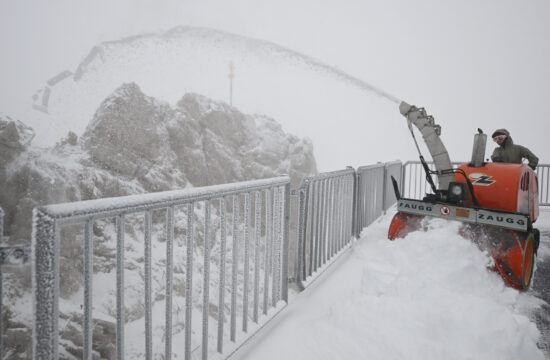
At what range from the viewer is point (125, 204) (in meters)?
1.37

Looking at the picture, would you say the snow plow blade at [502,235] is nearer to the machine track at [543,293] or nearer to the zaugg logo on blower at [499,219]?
the zaugg logo on blower at [499,219]

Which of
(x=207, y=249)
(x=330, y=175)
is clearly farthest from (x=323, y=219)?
(x=207, y=249)

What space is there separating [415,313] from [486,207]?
5.89 feet

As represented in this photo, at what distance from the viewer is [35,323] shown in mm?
1101

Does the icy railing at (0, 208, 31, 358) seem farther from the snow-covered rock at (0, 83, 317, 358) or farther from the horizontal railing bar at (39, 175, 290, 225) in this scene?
the snow-covered rock at (0, 83, 317, 358)

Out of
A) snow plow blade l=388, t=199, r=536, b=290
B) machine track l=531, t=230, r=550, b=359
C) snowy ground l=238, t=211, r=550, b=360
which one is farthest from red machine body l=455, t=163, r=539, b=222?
machine track l=531, t=230, r=550, b=359

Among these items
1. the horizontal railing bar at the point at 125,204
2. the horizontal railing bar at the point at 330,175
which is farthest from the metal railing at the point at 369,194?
the horizontal railing bar at the point at 125,204

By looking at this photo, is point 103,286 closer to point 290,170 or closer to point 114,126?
point 114,126

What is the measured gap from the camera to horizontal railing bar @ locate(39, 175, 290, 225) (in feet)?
3.75

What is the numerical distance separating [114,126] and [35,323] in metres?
14.0

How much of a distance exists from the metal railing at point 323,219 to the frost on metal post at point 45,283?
7.21ft

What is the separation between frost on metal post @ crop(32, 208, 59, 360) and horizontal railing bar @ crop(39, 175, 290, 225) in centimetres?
4

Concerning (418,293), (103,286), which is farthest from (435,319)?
(103,286)

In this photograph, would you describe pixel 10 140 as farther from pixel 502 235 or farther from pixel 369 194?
pixel 502 235
